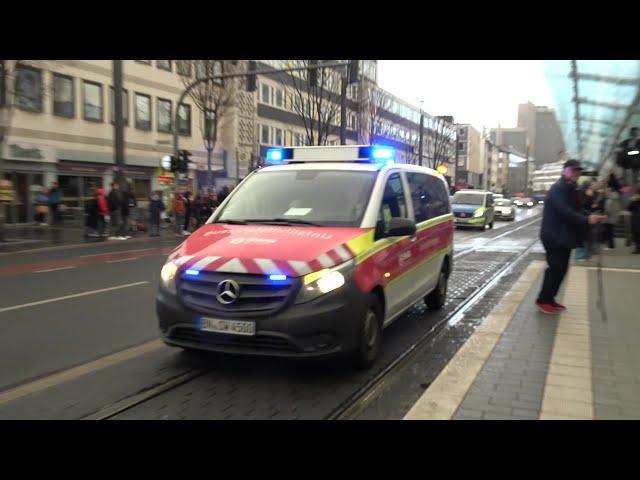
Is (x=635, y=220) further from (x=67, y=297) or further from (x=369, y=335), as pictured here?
(x=67, y=297)

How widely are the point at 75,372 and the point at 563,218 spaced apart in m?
5.73

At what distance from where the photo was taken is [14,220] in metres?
23.4

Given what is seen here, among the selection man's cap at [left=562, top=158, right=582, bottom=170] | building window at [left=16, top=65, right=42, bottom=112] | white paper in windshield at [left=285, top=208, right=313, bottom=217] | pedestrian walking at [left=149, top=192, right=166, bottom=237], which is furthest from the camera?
building window at [left=16, top=65, right=42, bottom=112]

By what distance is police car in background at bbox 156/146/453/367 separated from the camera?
171 inches

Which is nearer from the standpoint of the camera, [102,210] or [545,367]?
[545,367]

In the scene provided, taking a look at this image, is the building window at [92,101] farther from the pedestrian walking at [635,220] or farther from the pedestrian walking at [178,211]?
the pedestrian walking at [635,220]

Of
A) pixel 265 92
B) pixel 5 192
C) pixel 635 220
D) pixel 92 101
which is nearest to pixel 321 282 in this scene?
pixel 635 220

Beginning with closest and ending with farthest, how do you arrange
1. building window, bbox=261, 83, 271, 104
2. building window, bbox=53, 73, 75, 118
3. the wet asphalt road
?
1. the wet asphalt road
2. building window, bbox=53, 73, 75, 118
3. building window, bbox=261, 83, 271, 104

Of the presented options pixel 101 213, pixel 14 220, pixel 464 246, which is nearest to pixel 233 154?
pixel 14 220

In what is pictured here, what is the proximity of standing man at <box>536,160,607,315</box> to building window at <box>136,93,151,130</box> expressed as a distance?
2761 cm

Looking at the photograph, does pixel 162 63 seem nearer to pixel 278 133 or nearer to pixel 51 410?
pixel 278 133

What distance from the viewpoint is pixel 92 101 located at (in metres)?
28.0

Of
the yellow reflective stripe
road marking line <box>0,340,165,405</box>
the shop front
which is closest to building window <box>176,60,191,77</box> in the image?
the shop front

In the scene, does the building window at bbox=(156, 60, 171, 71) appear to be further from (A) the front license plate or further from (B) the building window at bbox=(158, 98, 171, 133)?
(A) the front license plate
